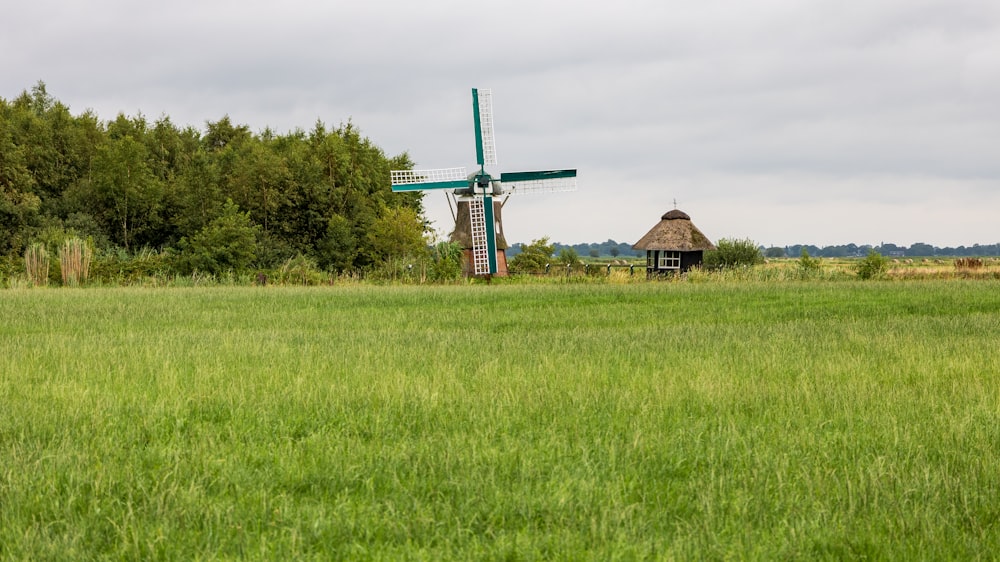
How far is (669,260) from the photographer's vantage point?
55438 millimetres

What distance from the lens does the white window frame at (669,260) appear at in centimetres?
5494

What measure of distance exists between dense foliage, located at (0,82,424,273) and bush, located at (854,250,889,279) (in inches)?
1020

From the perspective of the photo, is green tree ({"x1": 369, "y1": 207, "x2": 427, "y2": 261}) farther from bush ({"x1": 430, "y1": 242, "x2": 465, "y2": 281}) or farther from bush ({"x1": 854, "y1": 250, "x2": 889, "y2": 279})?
bush ({"x1": 854, "y1": 250, "x2": 889, "y2": 279})

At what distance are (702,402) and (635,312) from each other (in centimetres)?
1138

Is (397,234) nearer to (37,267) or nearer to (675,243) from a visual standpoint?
(675,243)

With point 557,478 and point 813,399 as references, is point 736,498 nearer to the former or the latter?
point 557,478

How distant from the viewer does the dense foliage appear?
2009 inches

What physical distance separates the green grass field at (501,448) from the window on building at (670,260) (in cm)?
4171

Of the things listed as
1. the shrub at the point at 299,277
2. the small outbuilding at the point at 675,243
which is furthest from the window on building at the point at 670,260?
the shrub at the point at 299,277

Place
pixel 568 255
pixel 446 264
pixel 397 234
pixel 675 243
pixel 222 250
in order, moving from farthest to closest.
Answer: pixel 568 255 → pixel 675 243 → pixel 397 234 → pixel 222 250 → pixel 446 264

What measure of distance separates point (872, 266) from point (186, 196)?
4024 cm

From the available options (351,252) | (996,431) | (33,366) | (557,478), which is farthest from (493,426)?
(351,252)

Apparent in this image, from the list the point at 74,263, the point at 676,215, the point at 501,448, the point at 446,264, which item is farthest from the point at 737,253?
the point at 501,448

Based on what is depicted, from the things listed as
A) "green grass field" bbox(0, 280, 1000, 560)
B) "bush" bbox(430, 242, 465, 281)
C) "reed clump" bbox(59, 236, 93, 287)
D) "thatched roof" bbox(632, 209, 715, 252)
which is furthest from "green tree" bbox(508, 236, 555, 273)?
"green grass field" bbox(0, 280, 1000, 560)
